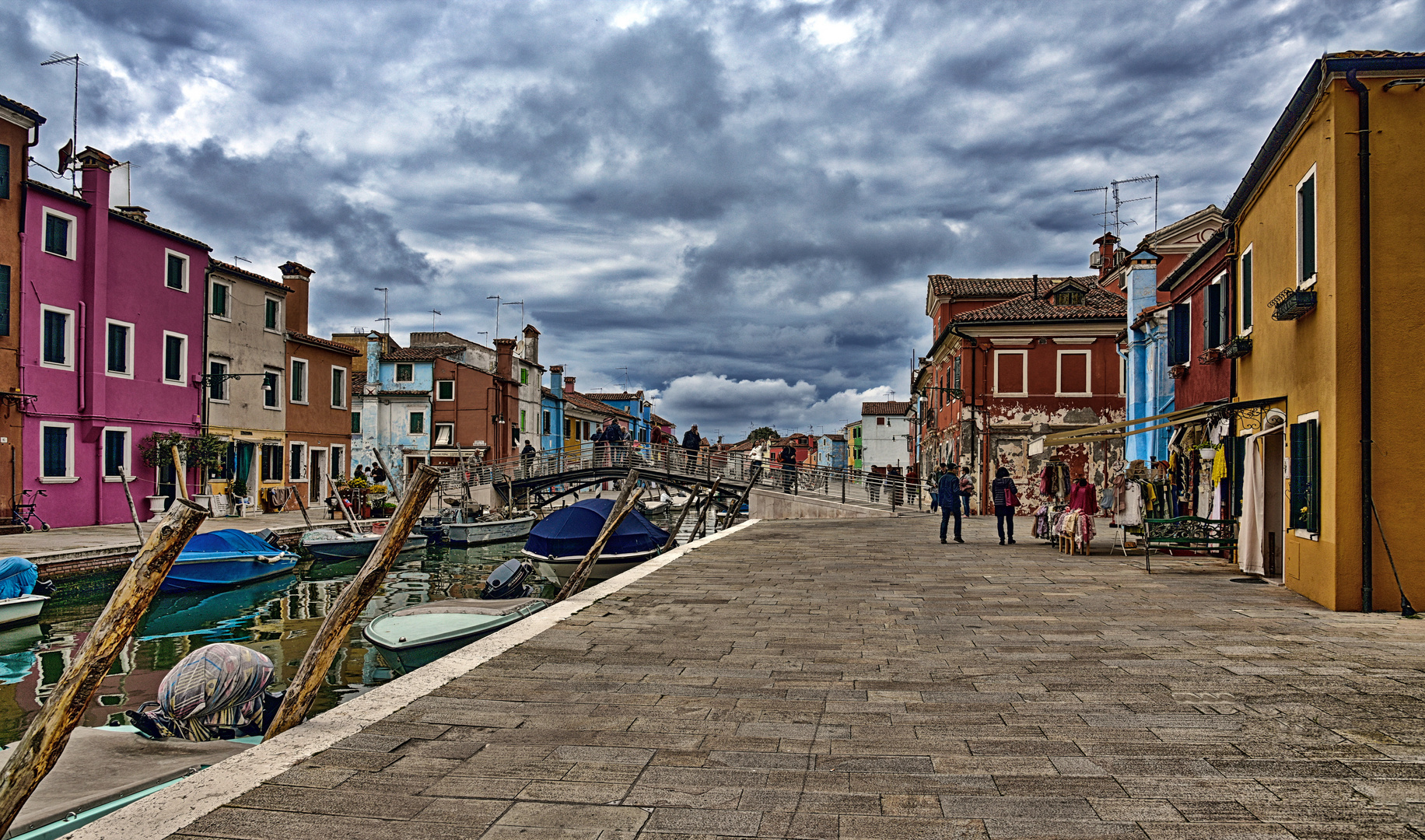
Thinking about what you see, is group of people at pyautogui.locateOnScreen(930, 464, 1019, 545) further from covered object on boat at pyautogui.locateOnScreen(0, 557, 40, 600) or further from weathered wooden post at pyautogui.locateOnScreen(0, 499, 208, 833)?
covered object on boat at pyautogui.locateOnScreen(0, 557, 40, 600)

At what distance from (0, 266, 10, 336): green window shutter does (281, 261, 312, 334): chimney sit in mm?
12889

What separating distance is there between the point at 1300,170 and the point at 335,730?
1059cm

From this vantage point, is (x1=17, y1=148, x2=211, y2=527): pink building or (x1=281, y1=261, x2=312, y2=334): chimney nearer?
(x1=17, y1=148, x2=211, y2=527): pink building

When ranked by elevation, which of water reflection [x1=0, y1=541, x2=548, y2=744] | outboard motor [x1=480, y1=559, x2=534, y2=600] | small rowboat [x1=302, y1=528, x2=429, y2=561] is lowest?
water reflection [x1=0, y1=541, x2=548, y2=744]

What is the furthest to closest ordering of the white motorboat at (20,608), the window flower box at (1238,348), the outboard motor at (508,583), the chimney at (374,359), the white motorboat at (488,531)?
the chimney at (374,359), the white motorboat at (488,531), the outboard motor at (508,583), the white motorboat at (20,608), the window flower box at (1238,348)

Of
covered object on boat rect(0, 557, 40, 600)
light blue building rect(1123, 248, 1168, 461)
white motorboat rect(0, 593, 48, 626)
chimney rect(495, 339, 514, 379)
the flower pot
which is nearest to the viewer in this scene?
white motorboat rect(0, 593, 48, 626)

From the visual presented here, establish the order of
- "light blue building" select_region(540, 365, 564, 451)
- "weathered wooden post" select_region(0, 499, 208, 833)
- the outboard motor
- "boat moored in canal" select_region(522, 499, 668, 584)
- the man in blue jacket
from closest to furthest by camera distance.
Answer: "weathered wooden post" select_region(0, 499, 208, 833)
the outboard motor
the man in blue jacket
"boat moored in canal" select_region(522, 499, 668, 584)
"light blue building" select_region(540, 365, 564, 451)

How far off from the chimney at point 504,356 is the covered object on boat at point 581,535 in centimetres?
3030

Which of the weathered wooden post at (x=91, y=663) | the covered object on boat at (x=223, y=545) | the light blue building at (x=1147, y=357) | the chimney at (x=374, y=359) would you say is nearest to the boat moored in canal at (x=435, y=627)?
the weathered wooden post at (x=91, y=663)

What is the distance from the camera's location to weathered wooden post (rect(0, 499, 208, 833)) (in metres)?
4.42

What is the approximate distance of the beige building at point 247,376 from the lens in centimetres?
2795

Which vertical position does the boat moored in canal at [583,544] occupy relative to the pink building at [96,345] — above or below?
below

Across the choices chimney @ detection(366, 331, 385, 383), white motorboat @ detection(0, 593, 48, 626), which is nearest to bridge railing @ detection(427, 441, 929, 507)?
chimney @ detection(366, 331, 385, 383)

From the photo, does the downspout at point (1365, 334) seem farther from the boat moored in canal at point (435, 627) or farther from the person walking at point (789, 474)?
the person walking at point (789, 474)
